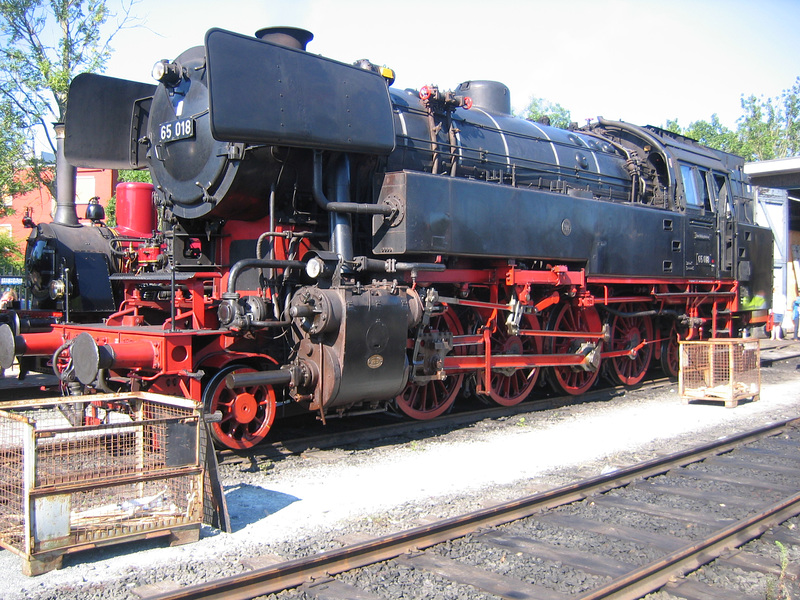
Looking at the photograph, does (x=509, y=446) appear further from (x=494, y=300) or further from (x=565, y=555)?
(x=565, y=555)

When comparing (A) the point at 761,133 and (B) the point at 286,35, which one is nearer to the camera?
(B) the point at 286,35

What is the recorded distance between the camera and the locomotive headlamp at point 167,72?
244 inches

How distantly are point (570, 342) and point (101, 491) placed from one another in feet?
20.1

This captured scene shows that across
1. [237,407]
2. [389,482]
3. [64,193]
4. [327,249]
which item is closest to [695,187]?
[327,249]

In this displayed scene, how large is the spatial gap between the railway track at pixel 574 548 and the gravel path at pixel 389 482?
0.33 m

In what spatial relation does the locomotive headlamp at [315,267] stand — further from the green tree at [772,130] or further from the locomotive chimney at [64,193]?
the green tree at [772,130]

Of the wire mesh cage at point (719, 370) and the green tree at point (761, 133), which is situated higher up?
the green tree at point (761, 133)

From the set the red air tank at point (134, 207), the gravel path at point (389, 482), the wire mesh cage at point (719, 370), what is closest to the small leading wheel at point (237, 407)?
the gravel path at point (389, 482)

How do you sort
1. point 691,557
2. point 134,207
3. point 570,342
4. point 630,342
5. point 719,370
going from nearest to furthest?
point 691,557, point 570,342, point 719,370, point 630,342, point 134,207

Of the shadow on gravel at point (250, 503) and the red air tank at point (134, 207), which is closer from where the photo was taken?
the shadow on gravel at point (250, 503)

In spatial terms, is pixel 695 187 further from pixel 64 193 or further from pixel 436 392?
pixel 64 193

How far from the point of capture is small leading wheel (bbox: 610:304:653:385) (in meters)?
9.88

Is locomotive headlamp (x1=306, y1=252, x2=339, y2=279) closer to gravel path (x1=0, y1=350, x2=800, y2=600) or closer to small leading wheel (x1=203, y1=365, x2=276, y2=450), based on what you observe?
small leading wheel (x1=203, y1=365, x2=276, y2=450)

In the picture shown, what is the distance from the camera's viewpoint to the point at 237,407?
Result: 19.1 ft
